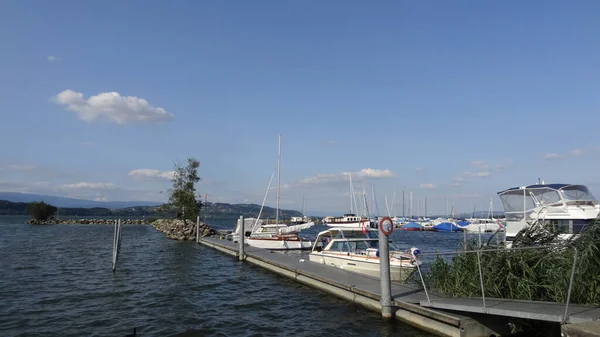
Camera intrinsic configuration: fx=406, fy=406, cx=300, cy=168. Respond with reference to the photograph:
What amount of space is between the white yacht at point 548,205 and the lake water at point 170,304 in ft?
58.2

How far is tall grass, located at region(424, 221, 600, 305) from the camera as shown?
30.7 ft

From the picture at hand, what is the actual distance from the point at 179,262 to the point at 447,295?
68.1 ft

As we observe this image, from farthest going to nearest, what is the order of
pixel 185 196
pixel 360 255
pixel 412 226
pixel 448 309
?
1. pixel 412 226
2. pixel 185 196
3. pixel 360 255
4. pixel 448 309

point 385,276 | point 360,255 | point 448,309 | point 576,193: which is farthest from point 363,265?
point 576,193

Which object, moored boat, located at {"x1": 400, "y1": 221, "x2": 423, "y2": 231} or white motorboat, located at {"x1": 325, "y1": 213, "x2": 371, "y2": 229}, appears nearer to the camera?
white motorboat, located at {"x1": 325, "y1": 213, "x2": 371, "y2": 229}

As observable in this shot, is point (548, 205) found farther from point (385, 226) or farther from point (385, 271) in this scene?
point (385, 271)

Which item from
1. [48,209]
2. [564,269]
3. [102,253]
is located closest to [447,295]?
[564,269]

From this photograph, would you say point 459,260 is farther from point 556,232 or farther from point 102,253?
point 102,253

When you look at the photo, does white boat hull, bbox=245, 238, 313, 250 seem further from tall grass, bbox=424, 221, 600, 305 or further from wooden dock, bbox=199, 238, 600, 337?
tall grass, bbox=424, 221, 600, 305

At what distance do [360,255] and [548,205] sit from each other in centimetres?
1608

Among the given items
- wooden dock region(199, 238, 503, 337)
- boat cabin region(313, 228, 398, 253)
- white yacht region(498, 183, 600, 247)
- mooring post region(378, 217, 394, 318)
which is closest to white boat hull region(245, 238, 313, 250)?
wooden dock region(199, 238, 503, 337)

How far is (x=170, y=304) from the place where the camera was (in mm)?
15805

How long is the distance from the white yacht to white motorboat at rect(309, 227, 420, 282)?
11.4 m

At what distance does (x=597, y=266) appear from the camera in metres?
9.30
